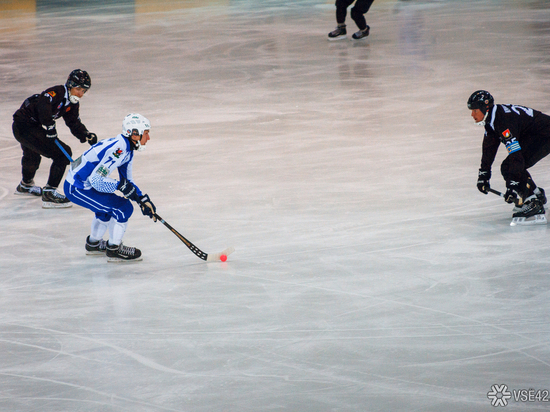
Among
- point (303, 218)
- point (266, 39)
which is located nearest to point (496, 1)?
point (266, 39)

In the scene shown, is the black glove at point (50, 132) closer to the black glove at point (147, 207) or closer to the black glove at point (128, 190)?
the black glove at point (128, 190)

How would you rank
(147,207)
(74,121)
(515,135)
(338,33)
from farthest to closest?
(338,33)
(74,121)
(515,135)
(147,207)

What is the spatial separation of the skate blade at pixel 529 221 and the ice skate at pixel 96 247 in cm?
273

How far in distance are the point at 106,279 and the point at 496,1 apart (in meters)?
15.4

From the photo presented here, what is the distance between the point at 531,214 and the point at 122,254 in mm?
2734

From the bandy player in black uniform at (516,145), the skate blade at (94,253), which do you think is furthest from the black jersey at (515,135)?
the skate blade at (94,253)

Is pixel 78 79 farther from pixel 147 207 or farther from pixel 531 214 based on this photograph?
pixel 531 214

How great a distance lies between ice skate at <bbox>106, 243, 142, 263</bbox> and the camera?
4.80 metres

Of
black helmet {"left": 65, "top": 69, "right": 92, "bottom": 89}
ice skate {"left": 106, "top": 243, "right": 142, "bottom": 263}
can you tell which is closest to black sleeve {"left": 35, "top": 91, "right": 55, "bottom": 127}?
black helmet {"left": 65, "top": 69, "right": 92, "bottom": 89}

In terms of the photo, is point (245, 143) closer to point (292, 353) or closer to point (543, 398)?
point (292, 353)

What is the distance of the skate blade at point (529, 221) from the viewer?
5164 millimetres

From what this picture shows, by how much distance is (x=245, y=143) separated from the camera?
25.0 ft

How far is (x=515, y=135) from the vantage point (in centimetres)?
Answer: 506

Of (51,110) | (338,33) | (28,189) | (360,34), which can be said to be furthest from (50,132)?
(360,34)
